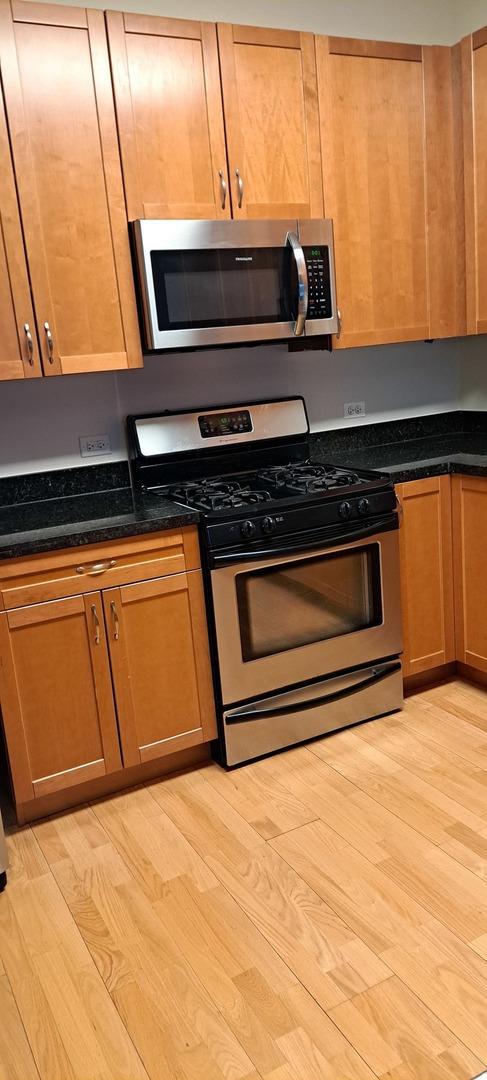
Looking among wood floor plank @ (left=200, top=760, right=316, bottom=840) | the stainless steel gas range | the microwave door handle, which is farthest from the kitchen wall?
wood floor plank @ (left=200, top=760, right=316, bottom=840)

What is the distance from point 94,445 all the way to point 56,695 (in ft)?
3.13

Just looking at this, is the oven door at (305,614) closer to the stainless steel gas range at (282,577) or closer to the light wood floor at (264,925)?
the stainless steel gas range at (282,577)

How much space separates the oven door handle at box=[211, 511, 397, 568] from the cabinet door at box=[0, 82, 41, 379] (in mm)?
804

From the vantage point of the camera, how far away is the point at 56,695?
91.7 inches

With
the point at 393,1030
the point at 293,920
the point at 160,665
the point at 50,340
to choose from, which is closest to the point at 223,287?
the point at 50,340

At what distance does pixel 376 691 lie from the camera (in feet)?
9.36

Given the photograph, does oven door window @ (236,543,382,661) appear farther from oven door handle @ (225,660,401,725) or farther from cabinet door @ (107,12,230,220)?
cabinet door @ (107,12,230,220)

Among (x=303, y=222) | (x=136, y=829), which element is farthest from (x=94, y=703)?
(x=303, y=222)

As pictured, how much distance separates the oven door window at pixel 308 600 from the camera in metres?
2.55

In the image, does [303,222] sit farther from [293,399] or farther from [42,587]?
[42,587]

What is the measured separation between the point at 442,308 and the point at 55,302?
1.54 meters

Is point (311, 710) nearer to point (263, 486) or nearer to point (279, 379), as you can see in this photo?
point (263, 486)

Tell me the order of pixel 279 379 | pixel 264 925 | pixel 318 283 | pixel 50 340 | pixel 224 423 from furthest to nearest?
pixel 279 379 → pixel 224 423 → pixel 318 283 → pixel 50 340 → pixel 264 925

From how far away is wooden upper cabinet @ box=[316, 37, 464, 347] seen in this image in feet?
9.18
